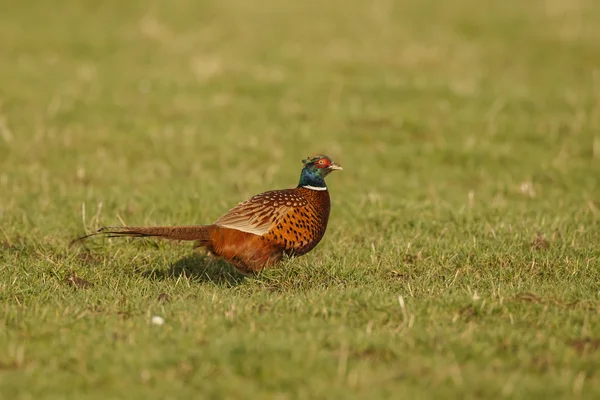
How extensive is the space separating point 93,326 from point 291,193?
6.76 ft

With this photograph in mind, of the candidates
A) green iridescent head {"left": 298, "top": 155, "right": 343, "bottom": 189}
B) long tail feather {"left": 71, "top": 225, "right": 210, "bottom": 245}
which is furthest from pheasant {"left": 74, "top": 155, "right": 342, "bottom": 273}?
green iridescent head {"left": 298, "top": 155, "right": 343, "bottom": 189}

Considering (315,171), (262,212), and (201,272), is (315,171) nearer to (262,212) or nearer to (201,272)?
(262,212)

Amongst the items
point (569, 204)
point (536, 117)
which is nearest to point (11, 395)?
point (569, 204)

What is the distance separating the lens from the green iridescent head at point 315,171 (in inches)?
260

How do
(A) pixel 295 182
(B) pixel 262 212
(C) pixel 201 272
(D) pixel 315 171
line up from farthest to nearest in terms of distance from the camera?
(A) pixel 295 182 → (D) pixel 315 171 → (C) pixel 201 272 → (B) pixel 262 212

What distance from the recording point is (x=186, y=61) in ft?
42.4

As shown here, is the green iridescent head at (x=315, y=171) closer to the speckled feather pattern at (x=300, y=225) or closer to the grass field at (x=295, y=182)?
the speckled feather pattern at (x=300, y=225)

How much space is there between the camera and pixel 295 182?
9039 mm

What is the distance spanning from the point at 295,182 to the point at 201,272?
273cm

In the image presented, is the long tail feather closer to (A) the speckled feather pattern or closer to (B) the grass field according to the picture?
(B) the grass field

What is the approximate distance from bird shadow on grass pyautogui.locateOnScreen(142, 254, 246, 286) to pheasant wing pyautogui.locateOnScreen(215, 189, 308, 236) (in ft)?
1.30

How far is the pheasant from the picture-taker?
19.9 ft

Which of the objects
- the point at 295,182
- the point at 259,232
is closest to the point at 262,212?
the point at 259,232

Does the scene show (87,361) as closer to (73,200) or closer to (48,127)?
(73,200)
